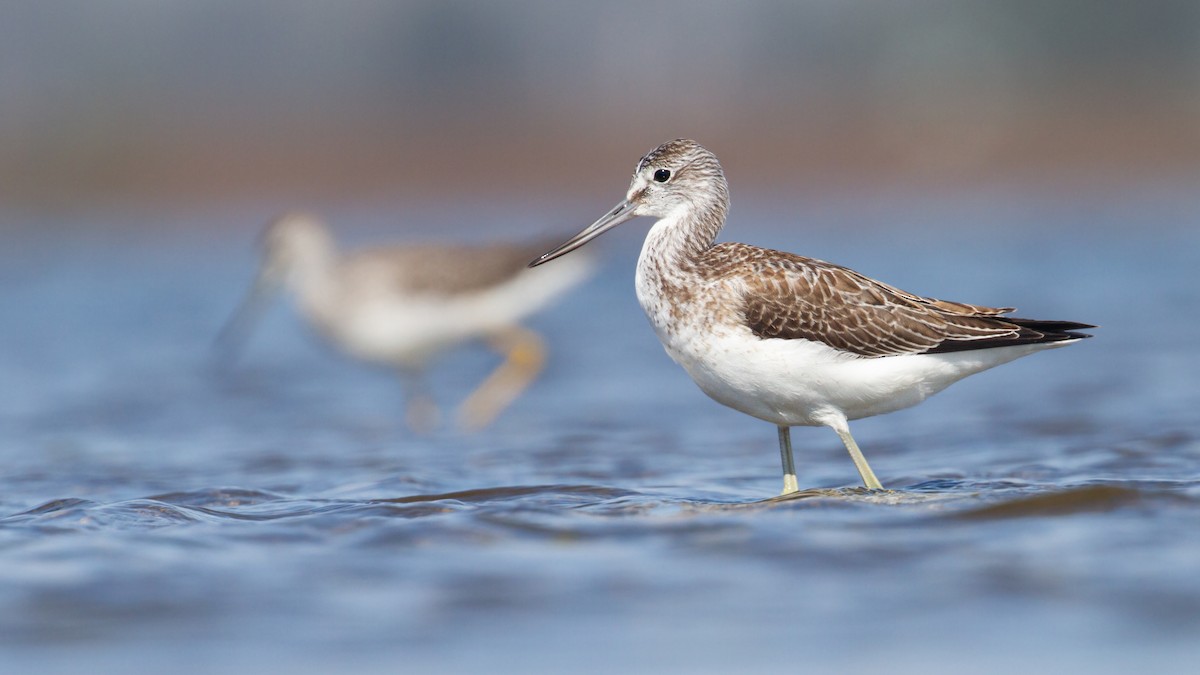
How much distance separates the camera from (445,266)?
13.2 meters

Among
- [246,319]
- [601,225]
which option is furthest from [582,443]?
[246,319]

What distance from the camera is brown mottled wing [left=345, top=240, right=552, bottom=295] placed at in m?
13.1

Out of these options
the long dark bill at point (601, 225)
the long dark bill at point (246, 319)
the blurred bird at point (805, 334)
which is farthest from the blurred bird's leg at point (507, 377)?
the blurred bird at point (805, 334)

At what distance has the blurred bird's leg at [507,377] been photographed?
12.9m

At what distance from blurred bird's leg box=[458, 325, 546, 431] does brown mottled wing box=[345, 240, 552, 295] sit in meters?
0.69

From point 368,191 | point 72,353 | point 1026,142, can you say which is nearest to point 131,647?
point 72,353

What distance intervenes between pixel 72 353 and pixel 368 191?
47.3ft

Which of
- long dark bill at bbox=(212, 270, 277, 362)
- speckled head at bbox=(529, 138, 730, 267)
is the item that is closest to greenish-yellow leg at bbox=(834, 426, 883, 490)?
speckled head at bbox=(529, 138, 730, 267)

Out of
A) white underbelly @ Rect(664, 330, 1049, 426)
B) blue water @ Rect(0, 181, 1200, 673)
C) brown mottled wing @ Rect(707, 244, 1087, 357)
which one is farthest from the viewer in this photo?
brown mottled wing @ Rect(707, 244, 1087, 357)

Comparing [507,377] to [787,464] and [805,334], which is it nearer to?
[787,464]

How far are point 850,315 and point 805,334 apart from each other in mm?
328

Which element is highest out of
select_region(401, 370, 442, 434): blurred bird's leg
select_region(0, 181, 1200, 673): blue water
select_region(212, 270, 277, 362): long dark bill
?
select_region(212, 270, 277, 362): long dark bill

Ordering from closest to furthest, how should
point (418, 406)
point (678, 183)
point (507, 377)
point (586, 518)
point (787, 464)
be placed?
point (586, 518)
point (787, 464)
point (678, 183)
point (418, 406)
point (507, 377)

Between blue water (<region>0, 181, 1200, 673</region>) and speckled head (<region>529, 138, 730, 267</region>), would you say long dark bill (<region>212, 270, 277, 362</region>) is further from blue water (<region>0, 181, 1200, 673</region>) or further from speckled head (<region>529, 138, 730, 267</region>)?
speckled head (<region>529, 138, 730, 267</region>)
